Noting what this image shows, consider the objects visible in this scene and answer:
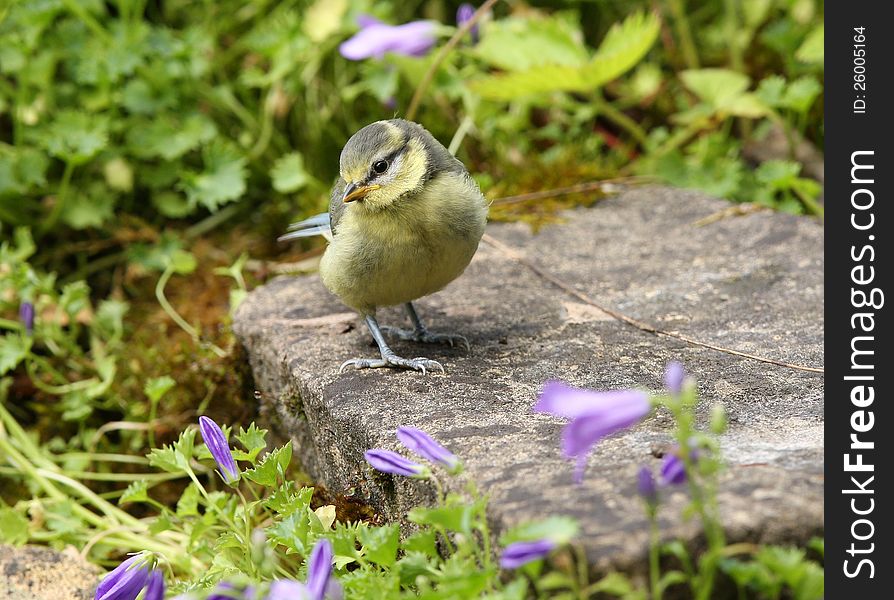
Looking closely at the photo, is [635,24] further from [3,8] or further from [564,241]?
[3,8]

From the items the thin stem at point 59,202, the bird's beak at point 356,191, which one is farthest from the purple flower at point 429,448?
the thin stem at point 59,202

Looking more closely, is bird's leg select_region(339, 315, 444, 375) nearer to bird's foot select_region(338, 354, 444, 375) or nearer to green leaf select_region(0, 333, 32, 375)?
bird's foot select_region(338, 354, 444, 375)

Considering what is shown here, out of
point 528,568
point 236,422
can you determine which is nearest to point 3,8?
point 236,422

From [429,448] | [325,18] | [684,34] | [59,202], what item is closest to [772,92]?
[684,34]

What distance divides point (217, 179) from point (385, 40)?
3.24ft

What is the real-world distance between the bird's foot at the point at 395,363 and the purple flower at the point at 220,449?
69cm

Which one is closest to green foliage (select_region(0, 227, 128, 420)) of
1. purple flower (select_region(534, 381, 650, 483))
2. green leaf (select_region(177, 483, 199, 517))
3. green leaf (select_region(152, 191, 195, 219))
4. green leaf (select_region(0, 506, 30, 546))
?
green leaf (select_region(152, 191, 195, 219))

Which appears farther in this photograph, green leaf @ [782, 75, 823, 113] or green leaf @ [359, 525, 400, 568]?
green leaf @ [782, 75, 823, 113]

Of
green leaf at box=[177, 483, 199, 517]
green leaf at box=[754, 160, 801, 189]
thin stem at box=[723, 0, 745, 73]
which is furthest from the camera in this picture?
thin stem at box=[723, 0, 745, 73]

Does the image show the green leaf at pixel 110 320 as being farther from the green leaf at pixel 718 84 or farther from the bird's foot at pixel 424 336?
the green leaf at pixel 718 84

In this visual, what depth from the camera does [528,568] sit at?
1.77 metres

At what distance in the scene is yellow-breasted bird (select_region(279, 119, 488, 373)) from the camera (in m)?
2.96

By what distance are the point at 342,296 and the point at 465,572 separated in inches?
56.6

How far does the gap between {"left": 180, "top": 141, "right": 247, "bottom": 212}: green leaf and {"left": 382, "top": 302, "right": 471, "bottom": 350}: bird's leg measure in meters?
1.46
